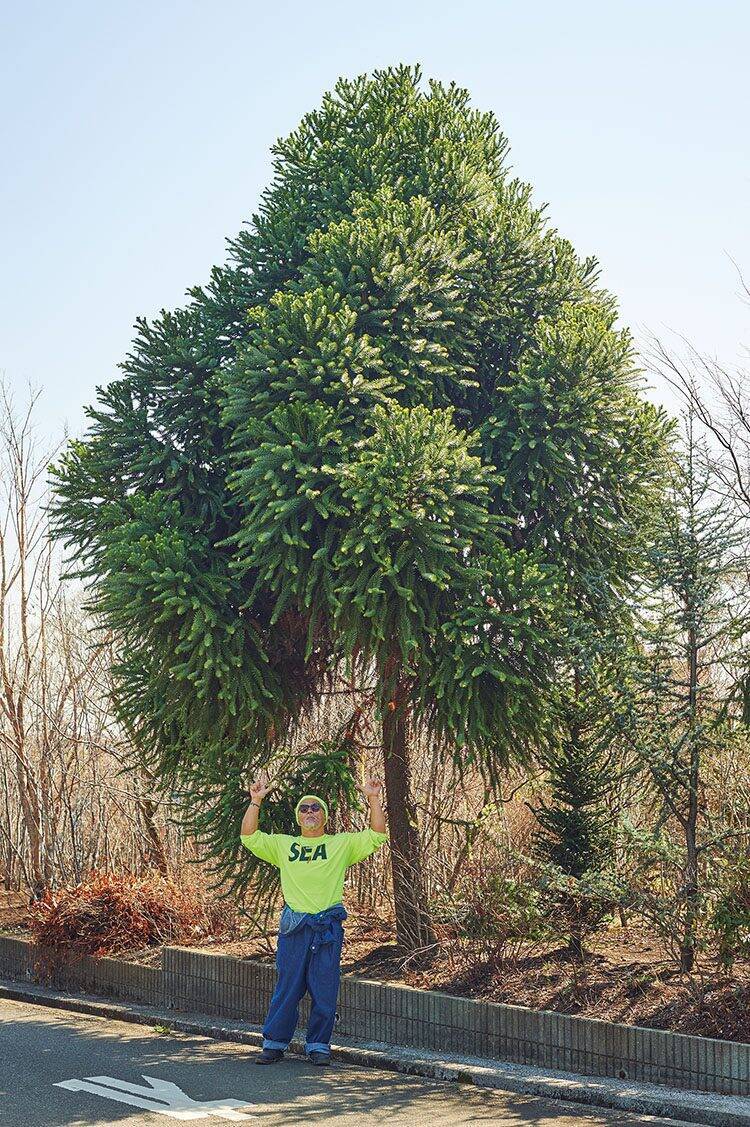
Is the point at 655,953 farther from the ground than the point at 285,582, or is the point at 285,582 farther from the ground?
the point at 285,582

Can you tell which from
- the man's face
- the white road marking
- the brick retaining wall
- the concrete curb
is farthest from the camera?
the man's face

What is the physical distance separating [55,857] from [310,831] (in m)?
9.09

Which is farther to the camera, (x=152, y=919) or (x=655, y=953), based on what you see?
(x=152, y=919)

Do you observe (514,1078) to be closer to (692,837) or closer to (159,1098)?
(692,837)

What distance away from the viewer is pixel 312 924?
885 cm

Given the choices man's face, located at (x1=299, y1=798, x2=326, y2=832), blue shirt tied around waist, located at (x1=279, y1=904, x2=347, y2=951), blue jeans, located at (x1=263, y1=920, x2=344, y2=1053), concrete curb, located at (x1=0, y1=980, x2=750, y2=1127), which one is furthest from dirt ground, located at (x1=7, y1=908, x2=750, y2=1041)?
man's face, located at (x1=299, y1=798, x2=326, y2=832)

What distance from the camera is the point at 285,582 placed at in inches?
378

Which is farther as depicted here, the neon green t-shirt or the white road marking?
the neon green t-shirt

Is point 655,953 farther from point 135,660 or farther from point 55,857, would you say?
point 55,857

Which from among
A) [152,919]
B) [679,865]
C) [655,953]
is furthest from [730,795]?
[152,919]

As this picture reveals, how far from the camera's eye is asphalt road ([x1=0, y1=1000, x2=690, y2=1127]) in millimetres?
7094

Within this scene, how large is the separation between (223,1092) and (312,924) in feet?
4.56

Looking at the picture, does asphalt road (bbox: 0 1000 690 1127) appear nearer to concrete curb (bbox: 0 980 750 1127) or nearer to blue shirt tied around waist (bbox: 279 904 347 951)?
concrete curb (bbox: 0 980 750 1127)

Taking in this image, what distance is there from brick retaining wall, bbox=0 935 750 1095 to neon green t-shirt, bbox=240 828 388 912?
1.22 metres
